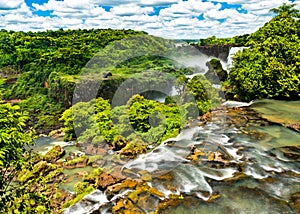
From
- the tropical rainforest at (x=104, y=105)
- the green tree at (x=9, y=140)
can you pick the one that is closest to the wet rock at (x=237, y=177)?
the tropical rainforest at (x=104, y=105)

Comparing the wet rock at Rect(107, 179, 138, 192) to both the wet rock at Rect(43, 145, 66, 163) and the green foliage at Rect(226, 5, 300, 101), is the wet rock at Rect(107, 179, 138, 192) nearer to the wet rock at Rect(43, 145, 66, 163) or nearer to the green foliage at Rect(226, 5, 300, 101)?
the wet rock at Rect(43, 145, 66, 163)

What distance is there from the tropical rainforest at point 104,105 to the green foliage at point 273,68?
2.4 inches

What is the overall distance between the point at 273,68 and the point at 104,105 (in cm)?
1213

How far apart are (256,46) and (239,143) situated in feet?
38.5

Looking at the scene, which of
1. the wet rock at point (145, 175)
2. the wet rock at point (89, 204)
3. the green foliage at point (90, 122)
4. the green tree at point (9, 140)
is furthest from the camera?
the green foliage at point (90, 122)

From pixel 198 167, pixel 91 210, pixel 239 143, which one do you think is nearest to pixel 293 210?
pixel 198 167

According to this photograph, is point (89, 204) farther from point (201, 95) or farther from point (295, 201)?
point (201, 95)

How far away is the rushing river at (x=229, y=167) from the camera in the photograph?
7.77 metres

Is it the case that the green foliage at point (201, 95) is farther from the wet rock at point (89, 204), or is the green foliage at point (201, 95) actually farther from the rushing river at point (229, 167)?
the wet rock at point (89, 204)

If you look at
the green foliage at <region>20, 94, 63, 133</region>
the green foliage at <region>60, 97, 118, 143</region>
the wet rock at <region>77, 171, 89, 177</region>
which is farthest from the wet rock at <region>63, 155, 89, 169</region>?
the green foliage at <region>20, 94, 63, 133</region>

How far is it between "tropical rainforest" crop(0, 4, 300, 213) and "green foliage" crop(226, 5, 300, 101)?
0.20 ft

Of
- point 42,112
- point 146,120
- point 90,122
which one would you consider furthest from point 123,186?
point 42,112

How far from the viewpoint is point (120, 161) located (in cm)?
1525

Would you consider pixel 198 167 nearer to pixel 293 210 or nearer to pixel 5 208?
pixel 293 210
